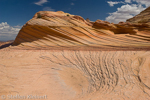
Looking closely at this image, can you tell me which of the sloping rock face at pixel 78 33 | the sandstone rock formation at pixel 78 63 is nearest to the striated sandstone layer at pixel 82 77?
the sandstone rock formation at pixel 78 63

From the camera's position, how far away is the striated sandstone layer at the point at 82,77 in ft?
11.8

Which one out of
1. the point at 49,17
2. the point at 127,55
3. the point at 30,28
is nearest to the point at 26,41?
the point at 30,28

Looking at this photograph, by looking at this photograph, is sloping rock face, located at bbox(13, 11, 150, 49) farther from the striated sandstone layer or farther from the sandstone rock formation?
the striated sandstone layer

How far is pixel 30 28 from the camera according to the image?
1063cm

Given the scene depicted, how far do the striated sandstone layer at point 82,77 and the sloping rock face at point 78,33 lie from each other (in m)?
1.90

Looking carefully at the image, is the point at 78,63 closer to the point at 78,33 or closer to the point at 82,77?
the point at 82,77

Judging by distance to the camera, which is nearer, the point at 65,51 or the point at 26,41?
the point at 65,51

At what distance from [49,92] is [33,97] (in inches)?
26.6

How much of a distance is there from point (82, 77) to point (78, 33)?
5.01m

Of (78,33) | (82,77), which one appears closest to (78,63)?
(82,77)

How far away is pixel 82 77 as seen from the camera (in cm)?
552

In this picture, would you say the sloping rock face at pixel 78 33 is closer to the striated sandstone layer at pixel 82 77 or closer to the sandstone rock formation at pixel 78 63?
the sandstone rock formation at pixel 78 63

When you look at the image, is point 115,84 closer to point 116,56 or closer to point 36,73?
point 116,56

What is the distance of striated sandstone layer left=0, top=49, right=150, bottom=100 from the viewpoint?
3.60 metres
